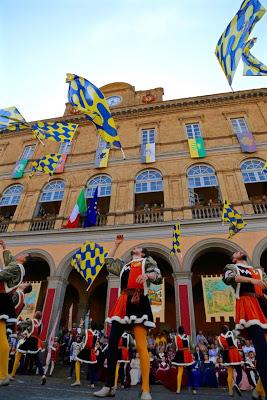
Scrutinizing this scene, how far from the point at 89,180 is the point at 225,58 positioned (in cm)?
1090

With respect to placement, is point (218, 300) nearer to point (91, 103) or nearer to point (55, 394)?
point (55, 394)

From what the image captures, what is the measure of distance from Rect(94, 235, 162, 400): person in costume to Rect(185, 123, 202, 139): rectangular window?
15034 mm

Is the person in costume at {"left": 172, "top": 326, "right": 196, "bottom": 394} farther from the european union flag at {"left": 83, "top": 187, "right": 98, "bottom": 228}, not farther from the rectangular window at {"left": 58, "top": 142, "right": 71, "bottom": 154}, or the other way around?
the rectangular window at {"left": 58, "top": 142, "right": 71, "bottom": 154}

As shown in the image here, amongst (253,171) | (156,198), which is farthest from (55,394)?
(253,171)

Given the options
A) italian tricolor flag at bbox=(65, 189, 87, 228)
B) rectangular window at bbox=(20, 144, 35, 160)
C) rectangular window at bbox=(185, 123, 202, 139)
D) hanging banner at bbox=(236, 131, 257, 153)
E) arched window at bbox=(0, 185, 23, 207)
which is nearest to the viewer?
italian tricolor flag at bbox=(65, 189, 87, 228)

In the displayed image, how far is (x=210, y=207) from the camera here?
13445mm

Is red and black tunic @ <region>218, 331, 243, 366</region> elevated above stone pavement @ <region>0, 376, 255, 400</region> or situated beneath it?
elevated above

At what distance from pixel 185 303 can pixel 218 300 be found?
1.38 m

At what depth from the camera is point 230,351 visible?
698 cm

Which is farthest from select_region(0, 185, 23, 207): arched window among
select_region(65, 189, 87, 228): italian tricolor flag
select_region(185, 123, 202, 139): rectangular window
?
select_region(185, 123, 202, 139): rectangular window

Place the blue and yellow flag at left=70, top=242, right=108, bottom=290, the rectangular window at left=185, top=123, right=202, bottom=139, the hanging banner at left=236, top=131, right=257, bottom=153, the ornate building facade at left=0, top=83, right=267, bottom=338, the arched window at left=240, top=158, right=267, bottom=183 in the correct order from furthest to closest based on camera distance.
A: the rectangular window at left=185, top=123, right=202, bottom=139
the hanging banner at left=236, top=131, right=257, bottom=153
the arched window at left=240, top=158, right=267, bottom=183
the ornate building facade at left=0, top=83, right=267, bottom=338
the blue and yellow flag at left=70, top=242, right=108, bottom=290

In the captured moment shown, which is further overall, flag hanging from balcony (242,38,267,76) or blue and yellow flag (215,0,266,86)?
flag hanging from balcony (242,38,267,76)

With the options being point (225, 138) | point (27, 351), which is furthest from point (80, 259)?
point (225, 138)

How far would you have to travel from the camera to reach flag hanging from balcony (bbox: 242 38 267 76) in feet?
25.2
